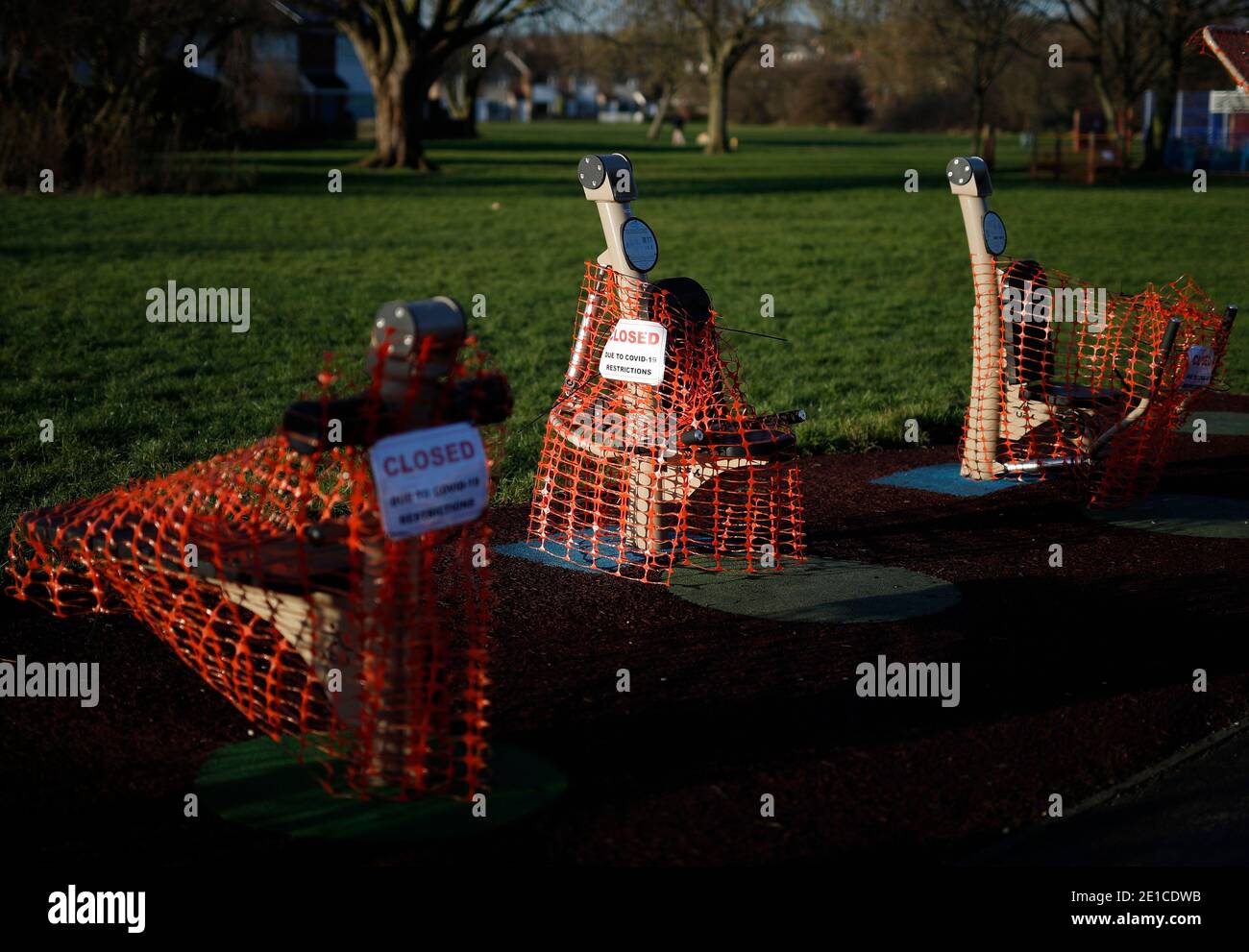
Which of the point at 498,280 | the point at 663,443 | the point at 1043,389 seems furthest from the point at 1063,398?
the point at 498,280

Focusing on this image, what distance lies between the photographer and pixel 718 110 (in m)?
56.1

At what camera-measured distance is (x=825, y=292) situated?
16.6 meters

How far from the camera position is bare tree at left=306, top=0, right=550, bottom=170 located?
123 ft

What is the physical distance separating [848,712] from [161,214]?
68.0ft

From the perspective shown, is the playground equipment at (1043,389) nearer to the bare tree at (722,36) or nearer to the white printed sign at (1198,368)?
the white printed sign at (1198,368)

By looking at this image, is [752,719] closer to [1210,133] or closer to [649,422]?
[649,422]

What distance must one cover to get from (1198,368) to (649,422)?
3266 mm

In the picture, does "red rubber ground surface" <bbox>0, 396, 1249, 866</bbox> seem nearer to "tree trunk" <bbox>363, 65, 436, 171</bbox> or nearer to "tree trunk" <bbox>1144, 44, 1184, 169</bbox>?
"tree trunk" <bbox>363, 65, 436, 171</bbox>

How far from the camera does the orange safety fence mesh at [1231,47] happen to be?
6.88m

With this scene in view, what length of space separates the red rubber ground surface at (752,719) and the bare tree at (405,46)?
33.5m

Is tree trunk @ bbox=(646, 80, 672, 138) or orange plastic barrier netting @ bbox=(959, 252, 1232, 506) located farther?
tree trunk @ bbox=(646, 80, 672, 138)

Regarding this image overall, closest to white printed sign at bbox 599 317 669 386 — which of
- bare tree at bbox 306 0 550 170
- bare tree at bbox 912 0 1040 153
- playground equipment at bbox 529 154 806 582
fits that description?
playground equipment at bbox 529 154 806 582

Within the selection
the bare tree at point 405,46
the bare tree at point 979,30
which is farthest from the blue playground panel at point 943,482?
the bare tree at point 979,30

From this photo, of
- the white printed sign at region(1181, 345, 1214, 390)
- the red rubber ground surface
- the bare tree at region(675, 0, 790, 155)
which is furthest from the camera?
the bare tree at region(675, 0, 790, 155)
